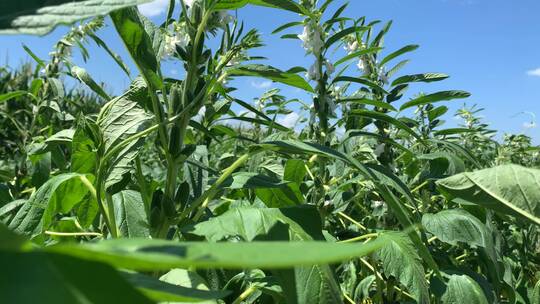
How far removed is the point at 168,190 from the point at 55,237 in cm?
34

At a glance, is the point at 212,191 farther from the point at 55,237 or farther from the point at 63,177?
the point at 55,237

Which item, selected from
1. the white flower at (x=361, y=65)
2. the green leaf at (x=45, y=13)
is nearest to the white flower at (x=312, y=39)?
the white flower at (x=361, y=65)

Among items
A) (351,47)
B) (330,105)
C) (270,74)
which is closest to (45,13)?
(270,74)

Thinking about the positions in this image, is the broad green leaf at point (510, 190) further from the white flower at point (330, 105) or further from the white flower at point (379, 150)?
the white flower at point (379, 150)

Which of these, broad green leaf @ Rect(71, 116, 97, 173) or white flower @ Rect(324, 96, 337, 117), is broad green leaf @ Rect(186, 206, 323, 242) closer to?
broad green leaf @ Rect(71, 116, 97, 173)

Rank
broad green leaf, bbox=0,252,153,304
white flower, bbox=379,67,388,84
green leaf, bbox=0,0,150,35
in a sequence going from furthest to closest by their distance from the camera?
white flower, bbox=379,67,388,84
green leaf, bbox=0,0,150,35
broad green leaf, bbox=0,252,153,304

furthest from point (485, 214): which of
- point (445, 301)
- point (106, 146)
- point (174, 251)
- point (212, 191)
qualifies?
point (174, 251)

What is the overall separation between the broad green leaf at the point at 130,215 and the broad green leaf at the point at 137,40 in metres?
0.25

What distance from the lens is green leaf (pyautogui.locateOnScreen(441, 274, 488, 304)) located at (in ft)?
3.60

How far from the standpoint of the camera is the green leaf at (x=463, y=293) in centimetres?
110

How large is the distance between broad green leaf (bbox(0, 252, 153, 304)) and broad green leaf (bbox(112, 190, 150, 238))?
24.8 inches

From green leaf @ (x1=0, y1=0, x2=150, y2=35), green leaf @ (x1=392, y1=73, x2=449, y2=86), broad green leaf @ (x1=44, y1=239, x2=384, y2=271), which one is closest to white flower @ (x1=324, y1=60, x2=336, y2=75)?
green leaf @ (x1=392, y1=73, x2=449, y2=86)

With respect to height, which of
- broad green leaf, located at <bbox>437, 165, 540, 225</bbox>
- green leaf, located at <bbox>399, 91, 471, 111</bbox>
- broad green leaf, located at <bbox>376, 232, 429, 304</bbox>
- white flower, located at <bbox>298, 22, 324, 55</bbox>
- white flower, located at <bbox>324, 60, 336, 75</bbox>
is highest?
white flower, located at <bbox>298, 22, 324, 55</bbox>

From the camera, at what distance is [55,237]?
3.24ft
